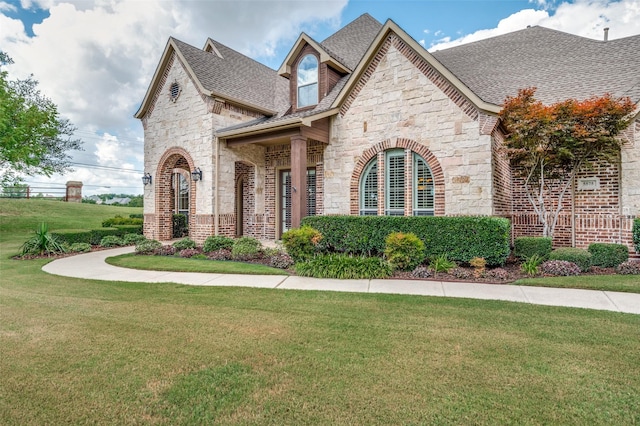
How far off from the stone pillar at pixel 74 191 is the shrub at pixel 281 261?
29.2m

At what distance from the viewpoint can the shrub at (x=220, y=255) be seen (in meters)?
9.91

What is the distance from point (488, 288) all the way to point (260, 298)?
4.16 m

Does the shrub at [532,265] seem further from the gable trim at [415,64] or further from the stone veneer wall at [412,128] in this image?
the gable trim at [415,64]

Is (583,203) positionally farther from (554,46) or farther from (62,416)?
(62,416)

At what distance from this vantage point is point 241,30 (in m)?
13.1

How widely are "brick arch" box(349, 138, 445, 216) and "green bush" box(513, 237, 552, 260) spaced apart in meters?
1.95

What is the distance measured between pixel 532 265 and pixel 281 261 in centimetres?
571

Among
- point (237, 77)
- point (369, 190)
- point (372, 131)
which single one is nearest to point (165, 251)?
point (369, 190)

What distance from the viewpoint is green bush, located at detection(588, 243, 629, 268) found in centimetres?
727

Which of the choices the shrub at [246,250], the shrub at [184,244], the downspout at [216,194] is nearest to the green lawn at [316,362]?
the shrub at [246,250]

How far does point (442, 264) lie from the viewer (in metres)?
7.51

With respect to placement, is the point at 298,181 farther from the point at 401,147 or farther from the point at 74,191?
the point at 74,191

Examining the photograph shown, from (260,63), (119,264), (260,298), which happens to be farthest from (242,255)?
(260,63)

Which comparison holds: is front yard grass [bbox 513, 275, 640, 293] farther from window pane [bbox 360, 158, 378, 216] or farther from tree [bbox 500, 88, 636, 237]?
window pane [bbox 360, 158, 378, 216]
